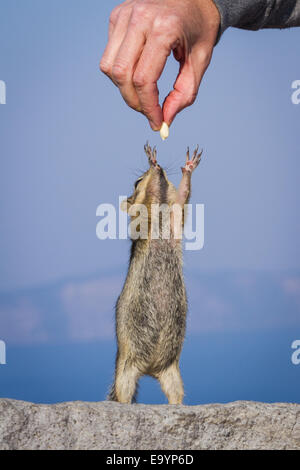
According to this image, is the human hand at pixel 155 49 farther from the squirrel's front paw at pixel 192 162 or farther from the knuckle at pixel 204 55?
the squirrel's front paw at pixel 192 162

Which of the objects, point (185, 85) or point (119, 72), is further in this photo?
point (185, 85)

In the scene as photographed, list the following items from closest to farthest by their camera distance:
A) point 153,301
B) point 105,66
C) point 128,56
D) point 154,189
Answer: point 128,56 → point 105,66 → point 153,301 → point 154,189

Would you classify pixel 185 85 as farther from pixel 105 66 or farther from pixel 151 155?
pixel 151 155

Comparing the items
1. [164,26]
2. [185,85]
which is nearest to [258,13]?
[185,85]

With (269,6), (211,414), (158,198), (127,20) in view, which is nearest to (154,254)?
(158,198)

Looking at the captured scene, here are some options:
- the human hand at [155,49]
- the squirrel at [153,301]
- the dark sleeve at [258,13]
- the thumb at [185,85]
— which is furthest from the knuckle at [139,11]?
the squirrel at [153,301]
